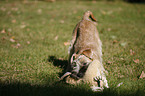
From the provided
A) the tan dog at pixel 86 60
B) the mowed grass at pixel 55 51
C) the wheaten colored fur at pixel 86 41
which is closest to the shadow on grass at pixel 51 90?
the mowed grass at pixel 55 51

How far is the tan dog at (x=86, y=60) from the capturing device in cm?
215

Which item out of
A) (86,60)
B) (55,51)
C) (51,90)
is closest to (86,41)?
(86,60)

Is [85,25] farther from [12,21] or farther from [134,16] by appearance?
[134,16]

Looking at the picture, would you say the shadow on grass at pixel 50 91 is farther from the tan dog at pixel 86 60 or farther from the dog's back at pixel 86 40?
the dog's back at pixel 86 40

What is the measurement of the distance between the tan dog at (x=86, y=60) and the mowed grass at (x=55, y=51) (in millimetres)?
148

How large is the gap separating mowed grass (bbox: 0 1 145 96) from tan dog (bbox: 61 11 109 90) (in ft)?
0.49

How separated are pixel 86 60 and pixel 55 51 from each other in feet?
6.85

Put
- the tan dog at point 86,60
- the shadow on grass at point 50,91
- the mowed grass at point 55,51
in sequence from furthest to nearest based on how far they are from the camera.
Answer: the mowed grass at point 55,51, the shadow on grass at point 50,91, the tan dog at point 86,60

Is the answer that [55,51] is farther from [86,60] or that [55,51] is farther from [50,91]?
[86,60]

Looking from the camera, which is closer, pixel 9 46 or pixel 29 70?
pixel 29 70

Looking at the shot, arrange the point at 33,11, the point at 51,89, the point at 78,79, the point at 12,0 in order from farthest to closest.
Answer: the point at 12,0 → the point at 33,11 → the point at 51,89 → the point at 78,79

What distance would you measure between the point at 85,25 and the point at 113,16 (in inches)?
216

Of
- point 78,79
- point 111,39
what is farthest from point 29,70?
point 111,39

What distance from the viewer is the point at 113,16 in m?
7.99
